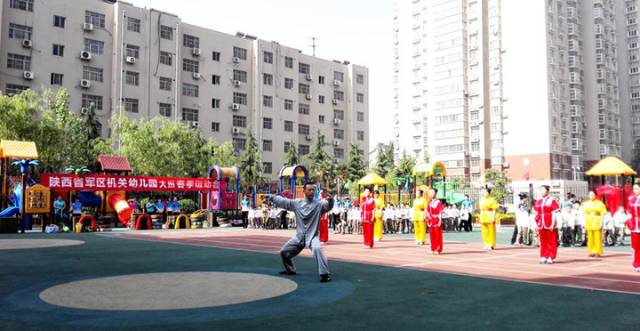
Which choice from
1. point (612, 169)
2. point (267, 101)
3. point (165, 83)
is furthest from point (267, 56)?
point (612, 169)

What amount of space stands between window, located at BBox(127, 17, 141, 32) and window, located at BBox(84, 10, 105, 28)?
6.91 feet

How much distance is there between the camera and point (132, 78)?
154 ft

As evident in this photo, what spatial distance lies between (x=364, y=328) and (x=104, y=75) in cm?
4558

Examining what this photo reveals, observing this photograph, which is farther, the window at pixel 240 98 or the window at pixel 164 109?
the window at pixel 240 98

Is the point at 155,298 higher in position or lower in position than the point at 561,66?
lower

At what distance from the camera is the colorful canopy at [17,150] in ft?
73.4

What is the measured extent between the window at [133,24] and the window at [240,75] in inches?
436

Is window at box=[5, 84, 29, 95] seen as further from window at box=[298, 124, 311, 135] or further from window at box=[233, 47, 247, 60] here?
window at box=[298, 124, 311, 135]

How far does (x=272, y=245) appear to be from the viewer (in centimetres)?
1673

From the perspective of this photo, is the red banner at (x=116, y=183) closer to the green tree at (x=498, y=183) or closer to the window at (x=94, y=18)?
the window at (x=94, y=18)

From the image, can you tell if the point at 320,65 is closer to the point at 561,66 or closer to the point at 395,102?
the point at 395,102

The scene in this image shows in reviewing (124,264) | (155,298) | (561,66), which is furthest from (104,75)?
(561,66)

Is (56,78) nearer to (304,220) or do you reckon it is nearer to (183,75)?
(183,75)

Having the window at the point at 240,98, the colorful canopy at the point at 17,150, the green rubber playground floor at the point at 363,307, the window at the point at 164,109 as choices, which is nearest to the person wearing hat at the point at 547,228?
the green rubber playground floor at the point at 363,307
